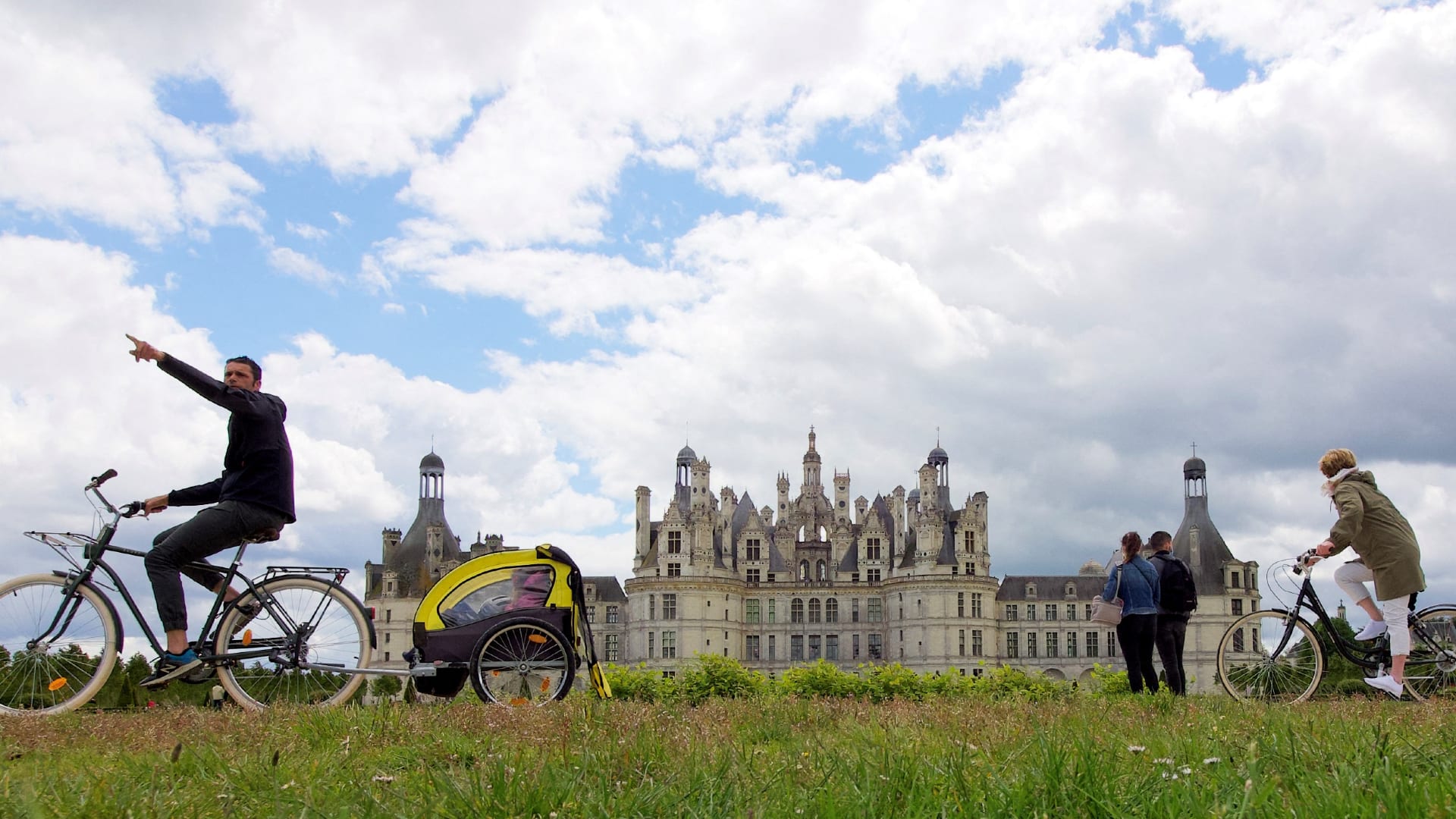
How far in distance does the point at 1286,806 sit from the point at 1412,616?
708cm

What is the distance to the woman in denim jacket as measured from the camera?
40.0 feet

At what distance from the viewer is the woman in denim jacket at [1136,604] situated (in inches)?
480

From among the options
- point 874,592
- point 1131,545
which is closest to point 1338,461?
point 1131,545

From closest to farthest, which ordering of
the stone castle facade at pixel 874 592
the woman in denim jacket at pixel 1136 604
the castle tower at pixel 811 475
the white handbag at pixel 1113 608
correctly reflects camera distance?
the woman in denim jacket at pixel 1136 604
the white handbag at pixel 1113 608
the stone castle facade at pixel 874 592
the castle tower at pixel 811 475

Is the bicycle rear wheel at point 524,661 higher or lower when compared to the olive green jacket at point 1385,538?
lower

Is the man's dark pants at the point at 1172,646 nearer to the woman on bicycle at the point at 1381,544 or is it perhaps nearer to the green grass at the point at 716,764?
the woman on bicycle at the point at 1381,544

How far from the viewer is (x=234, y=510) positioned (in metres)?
7.98

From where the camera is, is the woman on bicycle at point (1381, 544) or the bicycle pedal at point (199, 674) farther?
the woman on bicycle at point (1381, 544)

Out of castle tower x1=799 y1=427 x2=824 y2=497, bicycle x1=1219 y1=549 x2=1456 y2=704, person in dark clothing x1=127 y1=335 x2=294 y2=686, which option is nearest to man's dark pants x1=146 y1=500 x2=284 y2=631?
person in dark clothing x1=127 y1=335 x2=294 y2=686

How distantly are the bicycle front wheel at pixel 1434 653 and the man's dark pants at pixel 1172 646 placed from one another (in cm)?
270

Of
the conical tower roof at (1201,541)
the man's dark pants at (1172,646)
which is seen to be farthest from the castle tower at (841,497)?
the man's dark pants at (1172,646)

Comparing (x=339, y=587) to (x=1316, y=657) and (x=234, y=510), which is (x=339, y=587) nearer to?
(x=234, y=510)

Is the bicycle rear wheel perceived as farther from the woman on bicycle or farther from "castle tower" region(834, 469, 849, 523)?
"castle tower" region(834, 469, 849, 523)

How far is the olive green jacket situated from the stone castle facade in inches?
2560
